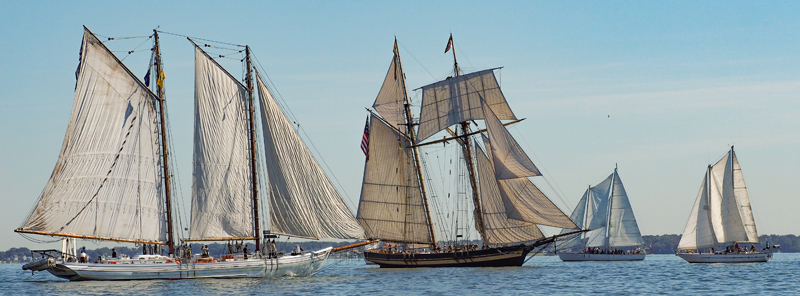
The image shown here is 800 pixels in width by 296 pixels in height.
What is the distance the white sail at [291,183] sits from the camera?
70312mm

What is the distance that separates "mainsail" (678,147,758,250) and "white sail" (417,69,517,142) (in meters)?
30.7

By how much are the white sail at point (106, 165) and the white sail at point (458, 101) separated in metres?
27.9

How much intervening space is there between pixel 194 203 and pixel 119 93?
29.2 ft

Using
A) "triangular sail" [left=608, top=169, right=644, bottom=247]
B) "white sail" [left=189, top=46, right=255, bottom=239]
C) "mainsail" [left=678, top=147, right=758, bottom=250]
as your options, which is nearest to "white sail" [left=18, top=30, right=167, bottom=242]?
"white sail" [left=189, top=46, right=255, bottom=239]

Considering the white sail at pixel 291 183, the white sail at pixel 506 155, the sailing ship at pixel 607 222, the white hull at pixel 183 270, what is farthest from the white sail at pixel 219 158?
the sailing ship at pixel 607 222

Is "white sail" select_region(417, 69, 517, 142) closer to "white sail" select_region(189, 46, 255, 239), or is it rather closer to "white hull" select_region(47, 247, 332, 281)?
"white hull" select_region(47, 247, 332, 281)

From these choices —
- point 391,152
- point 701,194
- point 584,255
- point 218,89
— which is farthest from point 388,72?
point 584,255

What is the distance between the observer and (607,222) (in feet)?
462

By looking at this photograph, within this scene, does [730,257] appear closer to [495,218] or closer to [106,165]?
[495,218]

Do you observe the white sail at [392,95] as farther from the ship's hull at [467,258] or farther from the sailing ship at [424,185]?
Result: the ship's hull at [467,258]

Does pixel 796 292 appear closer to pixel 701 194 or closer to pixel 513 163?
pixel 513 163

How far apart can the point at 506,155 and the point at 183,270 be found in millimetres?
29167

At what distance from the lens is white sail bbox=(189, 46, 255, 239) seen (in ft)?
225

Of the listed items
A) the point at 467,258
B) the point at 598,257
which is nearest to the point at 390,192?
the point at 467,258
